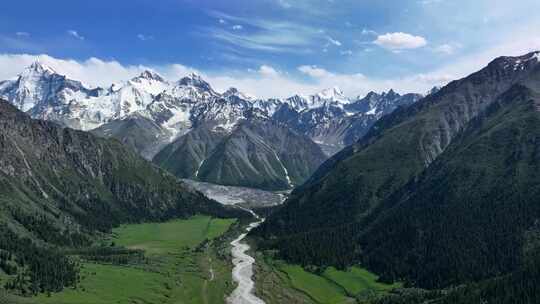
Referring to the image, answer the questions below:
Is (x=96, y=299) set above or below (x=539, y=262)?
below

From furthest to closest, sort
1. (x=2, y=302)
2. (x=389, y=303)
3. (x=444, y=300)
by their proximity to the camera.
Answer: (x=389, y=303) → (x=444, y=300) → (x=2, y=302)

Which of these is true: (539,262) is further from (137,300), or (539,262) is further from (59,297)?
(59,297)

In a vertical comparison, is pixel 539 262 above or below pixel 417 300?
above

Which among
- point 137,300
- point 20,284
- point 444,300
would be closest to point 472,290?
point 444,300

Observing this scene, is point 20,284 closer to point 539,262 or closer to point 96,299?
point 96,299

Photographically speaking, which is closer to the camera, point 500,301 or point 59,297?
point 500,301

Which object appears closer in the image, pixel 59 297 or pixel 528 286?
pixel 528 286

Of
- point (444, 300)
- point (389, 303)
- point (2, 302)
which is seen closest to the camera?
point (2, 302)

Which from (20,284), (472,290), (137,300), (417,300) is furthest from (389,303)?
(20,284)

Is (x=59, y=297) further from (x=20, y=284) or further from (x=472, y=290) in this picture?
(x=472, y=290)
